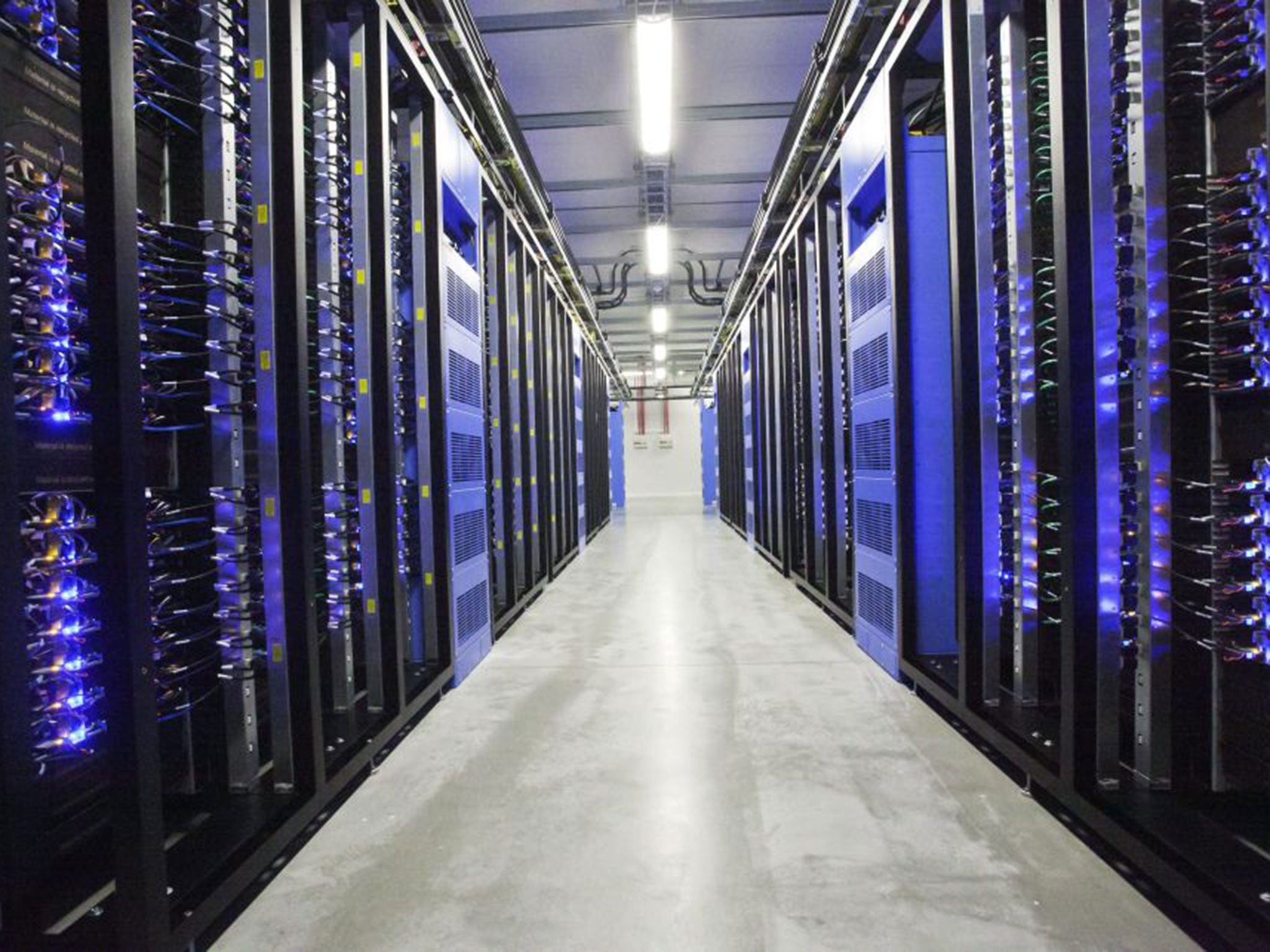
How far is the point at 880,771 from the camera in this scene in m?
2.55

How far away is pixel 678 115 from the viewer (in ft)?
24.3

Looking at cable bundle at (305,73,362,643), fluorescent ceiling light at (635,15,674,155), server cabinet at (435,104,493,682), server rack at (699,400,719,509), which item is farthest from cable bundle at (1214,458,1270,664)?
server rack at (699,400,719,509)

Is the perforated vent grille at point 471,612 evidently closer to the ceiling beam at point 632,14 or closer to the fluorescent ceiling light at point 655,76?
the fluorescent ceiling light at point 655,76

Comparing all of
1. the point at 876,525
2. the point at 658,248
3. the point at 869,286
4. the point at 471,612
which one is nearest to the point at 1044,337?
the point at 869,286

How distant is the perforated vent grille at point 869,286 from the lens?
3758 mm

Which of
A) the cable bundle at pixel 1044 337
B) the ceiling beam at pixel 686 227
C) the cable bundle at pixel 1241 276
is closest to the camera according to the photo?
the cable bundle at pixel 1241 276

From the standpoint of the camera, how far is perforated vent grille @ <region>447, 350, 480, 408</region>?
3887 millimetres

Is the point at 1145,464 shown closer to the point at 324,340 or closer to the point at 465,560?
the point at 324,340

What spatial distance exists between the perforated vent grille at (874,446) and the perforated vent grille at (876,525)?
0.69ft

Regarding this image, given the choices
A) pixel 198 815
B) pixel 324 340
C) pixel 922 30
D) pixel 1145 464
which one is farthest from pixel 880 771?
pixel 922 30

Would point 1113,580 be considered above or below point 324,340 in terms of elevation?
below

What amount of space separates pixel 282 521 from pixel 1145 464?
8.74 feet

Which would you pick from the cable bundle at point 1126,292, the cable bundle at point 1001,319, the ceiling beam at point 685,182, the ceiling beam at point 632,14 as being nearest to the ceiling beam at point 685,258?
the ceiling beam at point 685,182

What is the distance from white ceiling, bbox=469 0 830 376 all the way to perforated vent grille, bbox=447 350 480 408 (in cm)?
345
